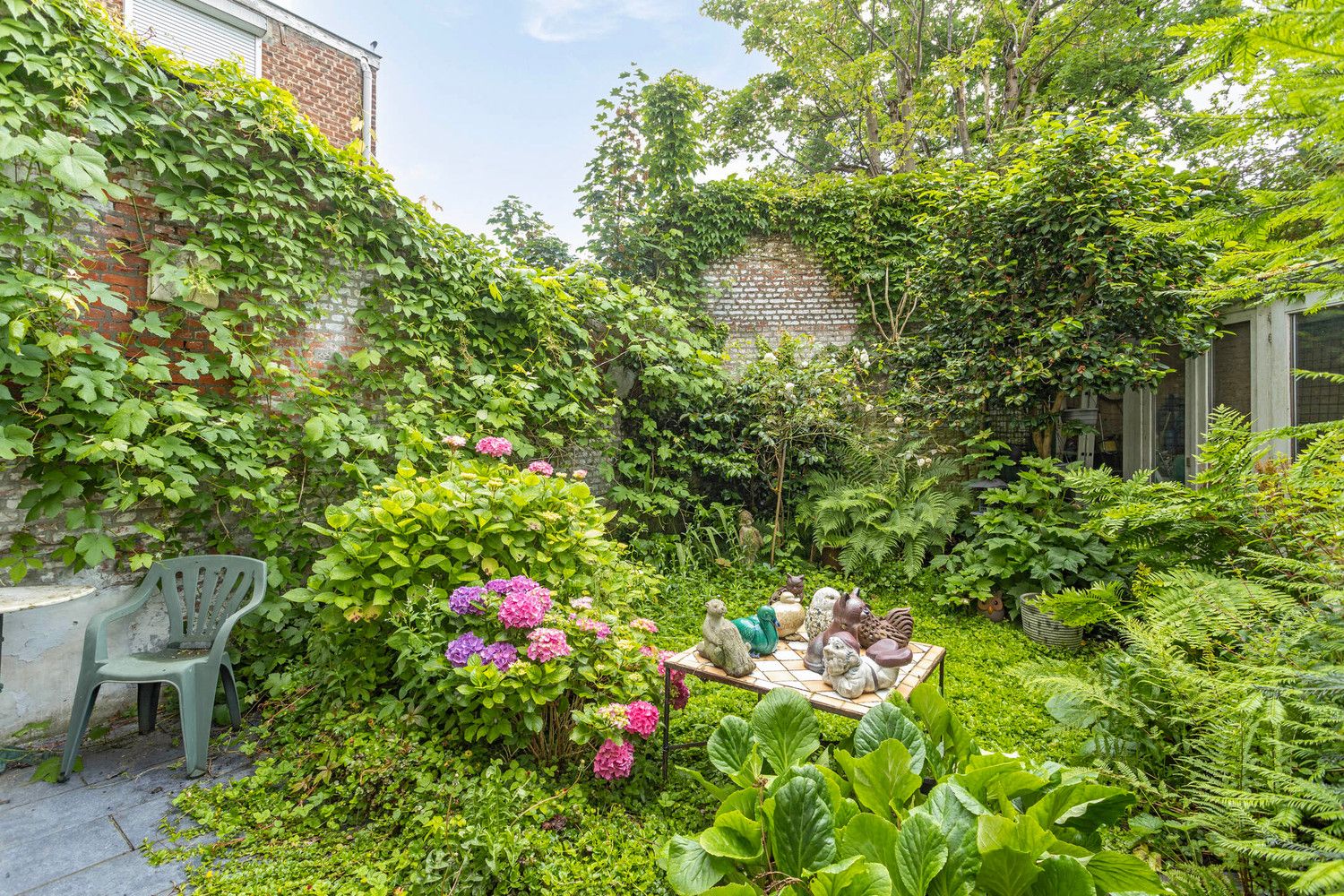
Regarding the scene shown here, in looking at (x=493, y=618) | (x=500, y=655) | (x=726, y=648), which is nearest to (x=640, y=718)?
(x=726, y=648)

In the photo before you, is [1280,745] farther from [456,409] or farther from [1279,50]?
[456,409]

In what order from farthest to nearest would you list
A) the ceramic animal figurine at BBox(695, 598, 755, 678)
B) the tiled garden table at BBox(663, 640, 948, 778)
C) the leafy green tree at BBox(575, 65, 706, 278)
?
the leafy green tree at BBox(575, 65, 706, 278) < the ceramic animal figurine at BBox(695, 598, 755, 678) < the tiled garden table at BBox(663, 640, 948, 778)

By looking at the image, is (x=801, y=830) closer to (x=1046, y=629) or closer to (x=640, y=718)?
(x=640, y=718)

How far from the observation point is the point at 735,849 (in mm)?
1352

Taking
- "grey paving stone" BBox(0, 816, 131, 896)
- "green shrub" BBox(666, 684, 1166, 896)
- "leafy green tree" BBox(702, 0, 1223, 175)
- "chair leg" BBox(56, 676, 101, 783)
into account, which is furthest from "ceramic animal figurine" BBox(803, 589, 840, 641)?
"leafy green tree" BBox(702, 0, 1223, 175)

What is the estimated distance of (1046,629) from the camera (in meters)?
3.92

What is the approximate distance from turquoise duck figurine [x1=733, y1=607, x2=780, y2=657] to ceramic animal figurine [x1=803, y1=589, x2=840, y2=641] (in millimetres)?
160

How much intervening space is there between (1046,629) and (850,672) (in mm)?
2617

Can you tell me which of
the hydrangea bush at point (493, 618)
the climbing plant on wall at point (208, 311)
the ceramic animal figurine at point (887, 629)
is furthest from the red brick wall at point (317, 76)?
the ceramic animal figurine at point (887, 629)

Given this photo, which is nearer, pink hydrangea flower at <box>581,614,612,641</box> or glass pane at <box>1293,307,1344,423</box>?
pink hydrangea flower at <box>581,614,612,641</box>

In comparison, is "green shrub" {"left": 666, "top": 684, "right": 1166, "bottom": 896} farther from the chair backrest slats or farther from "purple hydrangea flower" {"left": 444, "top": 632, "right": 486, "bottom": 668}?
the chair backrest slats

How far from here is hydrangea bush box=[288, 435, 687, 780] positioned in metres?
2.16

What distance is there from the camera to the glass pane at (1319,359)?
12.6ft

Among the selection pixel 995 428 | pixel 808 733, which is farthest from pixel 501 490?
pixel 995 428
